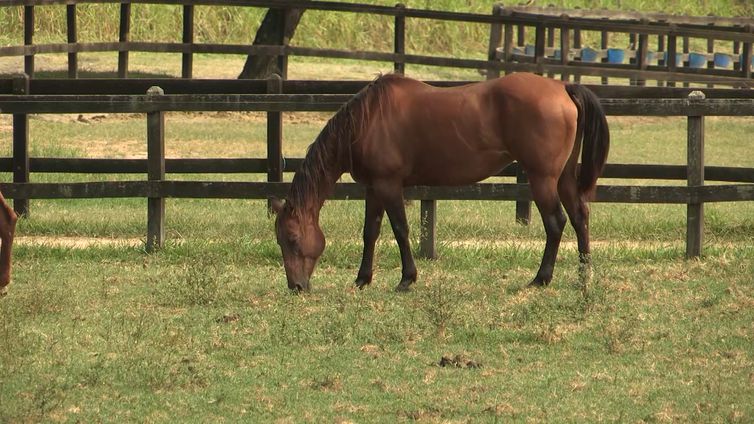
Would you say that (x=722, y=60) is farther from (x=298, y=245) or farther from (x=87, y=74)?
(x=298, y=245)

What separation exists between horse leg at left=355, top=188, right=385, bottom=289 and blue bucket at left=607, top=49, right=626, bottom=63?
60.8ft

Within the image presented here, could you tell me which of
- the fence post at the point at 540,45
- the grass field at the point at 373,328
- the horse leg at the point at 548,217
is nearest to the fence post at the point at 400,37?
the fence post at the point at 540,45

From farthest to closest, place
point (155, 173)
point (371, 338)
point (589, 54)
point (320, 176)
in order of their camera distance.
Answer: point (589, 54), point (155, 173), point (320, 176), point (371, 338)

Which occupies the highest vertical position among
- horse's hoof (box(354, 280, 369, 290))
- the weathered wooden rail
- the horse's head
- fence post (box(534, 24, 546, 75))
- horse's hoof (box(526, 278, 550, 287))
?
fence post (box(534, 24, 546, 75))

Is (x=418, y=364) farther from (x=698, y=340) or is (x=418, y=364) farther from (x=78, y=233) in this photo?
(x=78, y=233)

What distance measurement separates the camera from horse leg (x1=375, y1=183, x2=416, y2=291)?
973 cm

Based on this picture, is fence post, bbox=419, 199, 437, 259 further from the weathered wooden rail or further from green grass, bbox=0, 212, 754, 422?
green grass, bbox=0, 212, 754, 422

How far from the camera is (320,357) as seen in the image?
7.75 meters

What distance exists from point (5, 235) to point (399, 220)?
8.46 feet

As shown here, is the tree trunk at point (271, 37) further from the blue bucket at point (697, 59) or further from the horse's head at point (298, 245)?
the horse's head at point (298, 245)

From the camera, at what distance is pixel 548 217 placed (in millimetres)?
9781

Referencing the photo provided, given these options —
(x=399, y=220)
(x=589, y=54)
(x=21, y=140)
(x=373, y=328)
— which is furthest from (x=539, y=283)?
(x=589, y=54)

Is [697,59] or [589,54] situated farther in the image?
[697,59]

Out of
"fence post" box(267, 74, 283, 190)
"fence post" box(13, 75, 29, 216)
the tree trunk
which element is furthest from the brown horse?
the tree trunk
